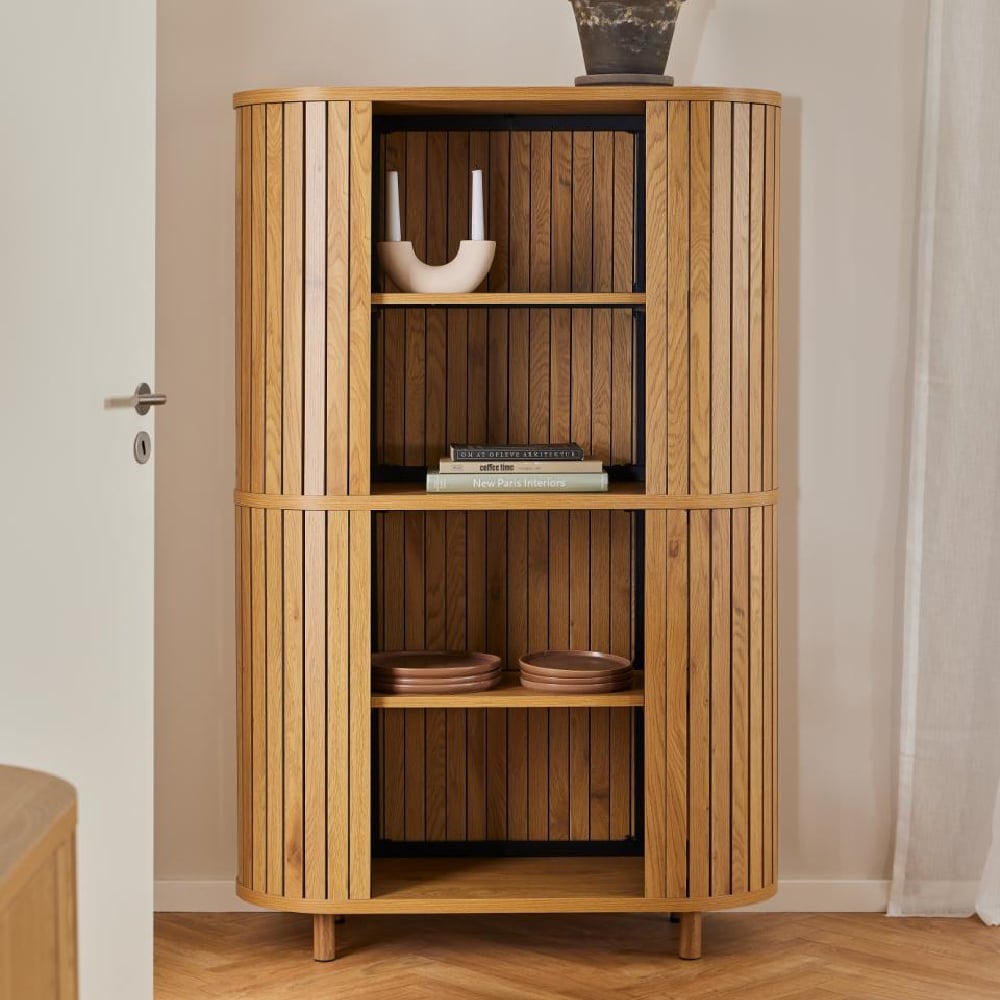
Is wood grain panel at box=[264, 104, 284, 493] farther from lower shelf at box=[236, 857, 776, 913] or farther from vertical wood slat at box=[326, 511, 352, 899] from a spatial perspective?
lower shelf at box=[236, 857, 776, 913]

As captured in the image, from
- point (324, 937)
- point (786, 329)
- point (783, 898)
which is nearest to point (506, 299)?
point (786, 329)

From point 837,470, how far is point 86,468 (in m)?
1.77

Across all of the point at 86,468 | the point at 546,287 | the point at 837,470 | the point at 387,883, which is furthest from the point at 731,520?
the point at 86,468

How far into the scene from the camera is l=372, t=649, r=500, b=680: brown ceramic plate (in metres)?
2.61

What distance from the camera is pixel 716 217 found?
2.49 meters

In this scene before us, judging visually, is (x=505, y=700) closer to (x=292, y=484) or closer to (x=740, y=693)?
(x=740, y=693)

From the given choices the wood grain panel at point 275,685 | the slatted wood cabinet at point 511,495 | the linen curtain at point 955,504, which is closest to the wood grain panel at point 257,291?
the slatted wood cabinet at point 511,495

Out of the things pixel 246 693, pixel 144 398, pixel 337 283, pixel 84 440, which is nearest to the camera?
→ pixel 84 440

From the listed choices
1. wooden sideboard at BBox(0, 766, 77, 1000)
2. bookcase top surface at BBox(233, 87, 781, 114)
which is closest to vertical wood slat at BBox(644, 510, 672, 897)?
bookcase top surface at BBox(233, 87, 781, 114)

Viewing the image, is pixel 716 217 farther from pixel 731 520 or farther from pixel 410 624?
pixel 410 624

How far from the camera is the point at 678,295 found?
2.50m

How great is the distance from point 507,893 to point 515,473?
2.72 ft

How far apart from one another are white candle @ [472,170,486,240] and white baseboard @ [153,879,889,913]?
59.8 inches

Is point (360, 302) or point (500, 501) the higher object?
point (360, 302)
